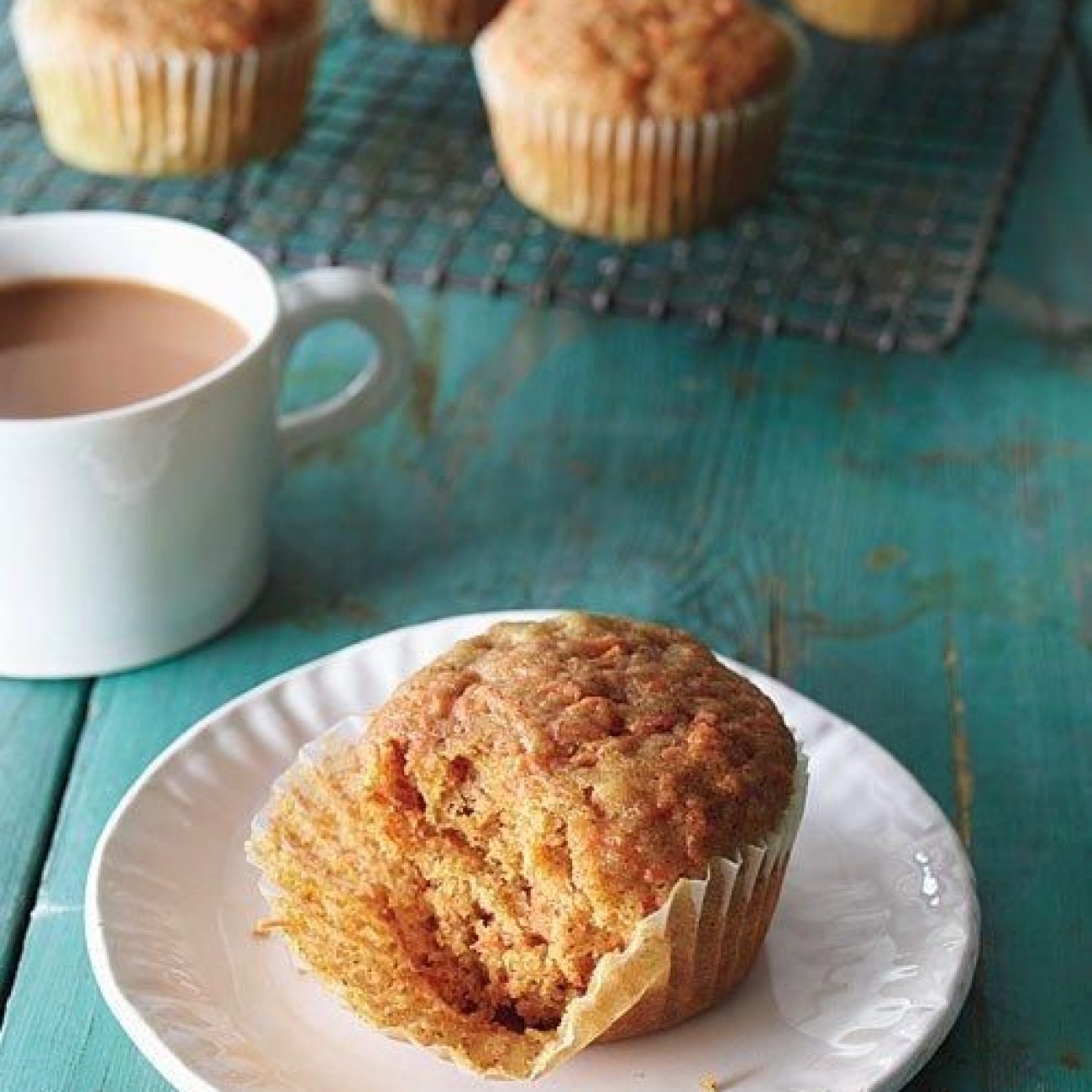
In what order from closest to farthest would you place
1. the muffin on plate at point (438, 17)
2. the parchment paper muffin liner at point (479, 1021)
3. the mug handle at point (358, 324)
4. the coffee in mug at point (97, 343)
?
the parchment paper muffin liner at point (479, 1021), the coffee in mug at point (97, 343), the mug handle at point (358, 324), the muffin on plate at point (438, 17)

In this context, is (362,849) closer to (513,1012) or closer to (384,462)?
(513,1012)

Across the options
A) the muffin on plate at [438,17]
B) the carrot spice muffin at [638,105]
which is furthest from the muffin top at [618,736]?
the muffin on plate at [438,17]

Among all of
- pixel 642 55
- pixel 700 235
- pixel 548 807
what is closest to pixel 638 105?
pixel 642 55

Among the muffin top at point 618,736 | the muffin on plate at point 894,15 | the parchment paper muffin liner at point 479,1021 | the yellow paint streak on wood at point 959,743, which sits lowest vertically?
the muffin on plate at point 894,15

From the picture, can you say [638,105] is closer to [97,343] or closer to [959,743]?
[97,343]

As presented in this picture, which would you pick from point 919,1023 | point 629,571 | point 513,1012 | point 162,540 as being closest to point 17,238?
point 162,540

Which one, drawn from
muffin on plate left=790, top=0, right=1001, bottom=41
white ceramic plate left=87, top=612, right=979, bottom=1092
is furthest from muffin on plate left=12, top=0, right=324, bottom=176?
white ceramic plate left=87, top=612, right=979, bottom=1092

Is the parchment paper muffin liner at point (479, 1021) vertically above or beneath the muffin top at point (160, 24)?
above

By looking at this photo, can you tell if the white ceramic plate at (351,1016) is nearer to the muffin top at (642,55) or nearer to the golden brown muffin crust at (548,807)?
the golden brown muffin crust at (548,807)
